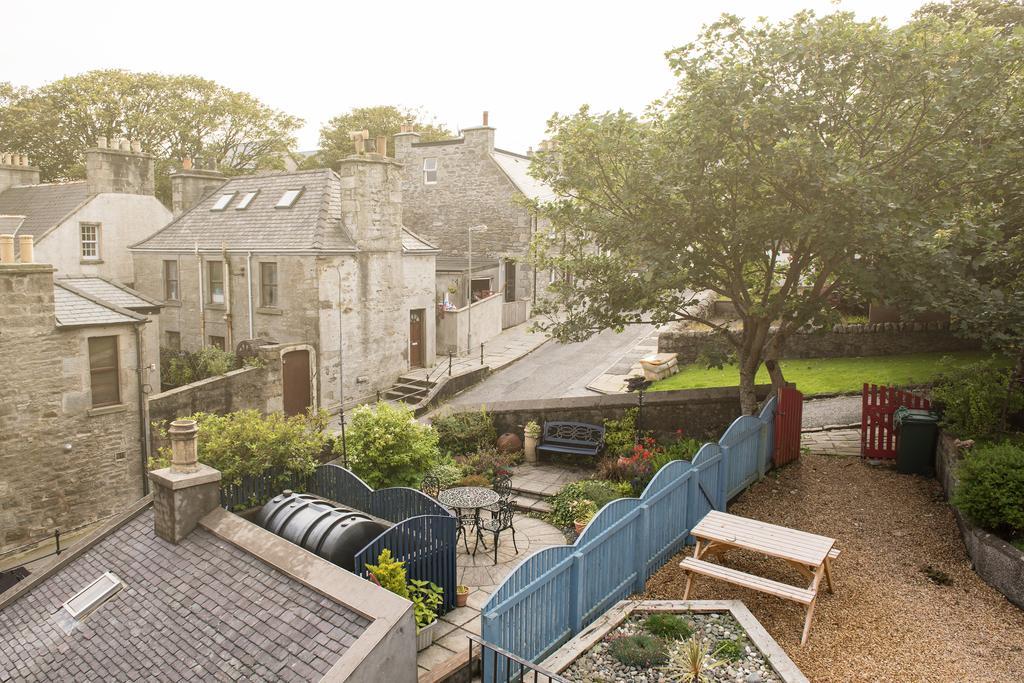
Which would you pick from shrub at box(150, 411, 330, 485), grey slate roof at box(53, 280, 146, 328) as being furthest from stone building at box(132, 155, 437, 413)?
shrub at box(150, 411, 330, 485)

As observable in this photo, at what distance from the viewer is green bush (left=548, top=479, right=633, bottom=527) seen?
14.4 meters

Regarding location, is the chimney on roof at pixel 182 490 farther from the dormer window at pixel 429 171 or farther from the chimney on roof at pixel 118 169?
the dormer window at pixel 429 171

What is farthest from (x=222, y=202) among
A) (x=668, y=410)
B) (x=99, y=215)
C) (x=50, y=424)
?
(x=668, y=410)

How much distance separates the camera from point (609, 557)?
9.95m

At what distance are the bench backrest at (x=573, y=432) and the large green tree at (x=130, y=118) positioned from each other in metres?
31.2

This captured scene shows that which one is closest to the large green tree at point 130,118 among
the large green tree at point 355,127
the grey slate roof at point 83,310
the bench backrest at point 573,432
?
the large green tree at point 355,127

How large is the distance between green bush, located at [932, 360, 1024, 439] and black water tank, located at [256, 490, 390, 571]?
1090cm

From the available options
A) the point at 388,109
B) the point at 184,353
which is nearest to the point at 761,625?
the point at 184,353

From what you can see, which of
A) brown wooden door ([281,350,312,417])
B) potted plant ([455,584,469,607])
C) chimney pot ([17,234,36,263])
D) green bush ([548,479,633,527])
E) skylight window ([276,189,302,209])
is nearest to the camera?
potted plant ([455,584,469,607])

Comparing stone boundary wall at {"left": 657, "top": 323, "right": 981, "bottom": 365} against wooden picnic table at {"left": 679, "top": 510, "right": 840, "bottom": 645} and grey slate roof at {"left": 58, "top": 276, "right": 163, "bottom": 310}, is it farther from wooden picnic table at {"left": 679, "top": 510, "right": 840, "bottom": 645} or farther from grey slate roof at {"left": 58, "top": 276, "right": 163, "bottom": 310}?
grey slate roof at {"left": 58, "top": 276, "right": 163, "bottom": 310}

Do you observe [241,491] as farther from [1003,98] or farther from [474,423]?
[1003,98]

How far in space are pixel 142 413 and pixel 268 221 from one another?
1001 cm

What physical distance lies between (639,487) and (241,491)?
7.55 m

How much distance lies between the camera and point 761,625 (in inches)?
365
